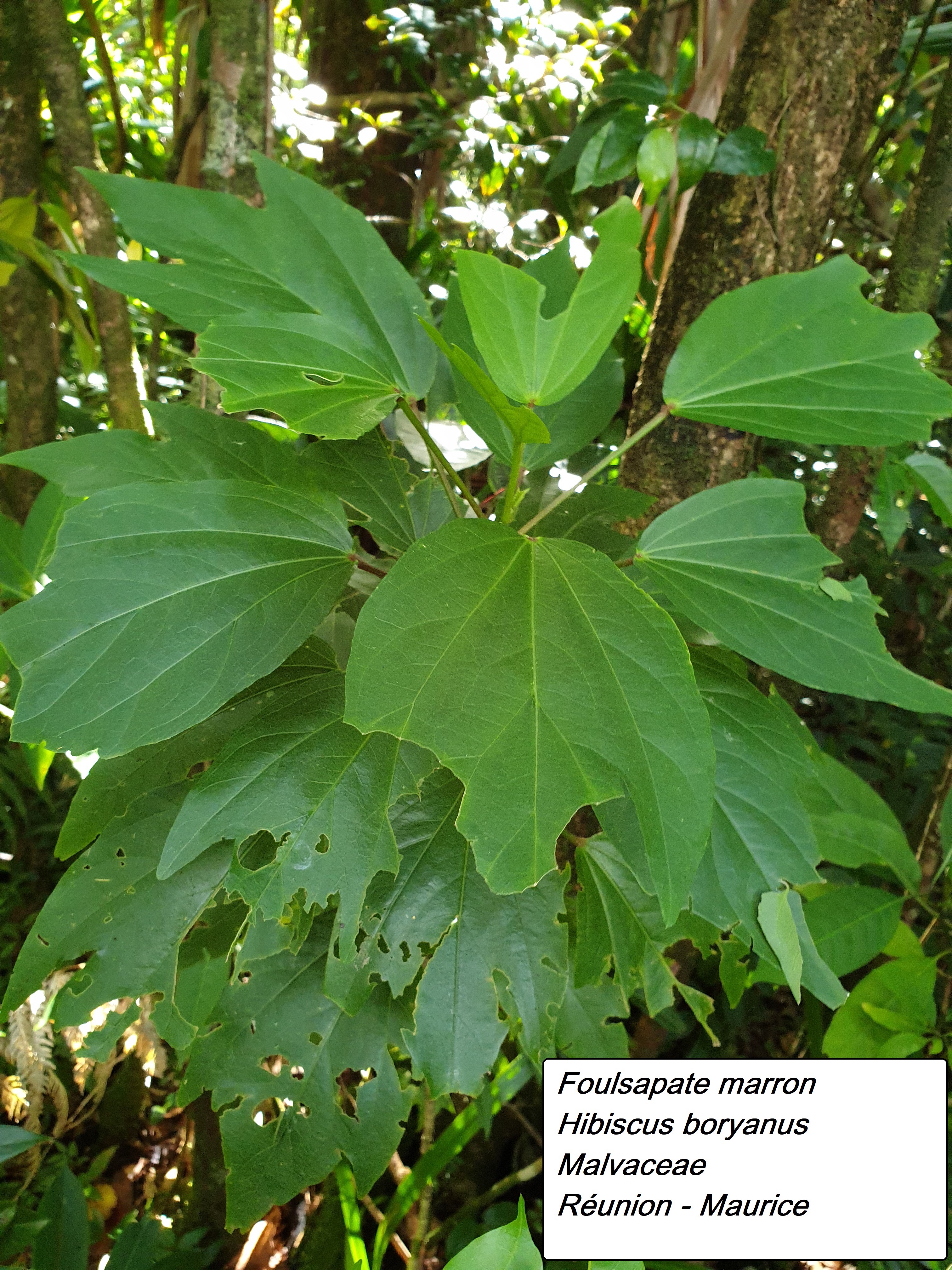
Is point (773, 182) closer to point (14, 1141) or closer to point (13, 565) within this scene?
point (13, 565)

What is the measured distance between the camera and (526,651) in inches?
15.8

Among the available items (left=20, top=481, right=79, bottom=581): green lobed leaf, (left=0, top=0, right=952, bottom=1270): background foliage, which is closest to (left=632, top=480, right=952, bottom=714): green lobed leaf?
(left=0, top=0, right=952, bottom=1270): background foliage

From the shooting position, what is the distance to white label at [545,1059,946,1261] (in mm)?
530

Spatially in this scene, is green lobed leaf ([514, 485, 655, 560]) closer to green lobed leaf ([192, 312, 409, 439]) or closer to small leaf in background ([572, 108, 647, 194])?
green lobed leaf ([192, 312, 409, 439])

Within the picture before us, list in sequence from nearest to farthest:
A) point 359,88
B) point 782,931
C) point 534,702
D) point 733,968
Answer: point 534,702, point 782,931, point 733,968, point 359,88

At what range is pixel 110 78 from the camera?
0.89 meters

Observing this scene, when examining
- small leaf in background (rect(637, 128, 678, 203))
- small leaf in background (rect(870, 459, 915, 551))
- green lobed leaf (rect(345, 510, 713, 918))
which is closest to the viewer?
green lobed leaf (rect(345, 510, 713, 918))

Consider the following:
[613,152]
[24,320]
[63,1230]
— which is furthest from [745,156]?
[63,1230]

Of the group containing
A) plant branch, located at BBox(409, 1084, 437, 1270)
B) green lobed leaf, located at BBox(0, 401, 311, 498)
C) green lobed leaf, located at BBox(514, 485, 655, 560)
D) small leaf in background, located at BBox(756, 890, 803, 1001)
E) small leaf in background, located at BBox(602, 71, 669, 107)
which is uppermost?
small leaf in background, located at BBox(602, 71, 669, 107)

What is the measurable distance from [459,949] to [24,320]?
0.97 m

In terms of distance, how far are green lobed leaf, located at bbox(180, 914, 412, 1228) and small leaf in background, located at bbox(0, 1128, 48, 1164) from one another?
0.72 feet

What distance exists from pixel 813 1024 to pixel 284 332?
0.90 meters

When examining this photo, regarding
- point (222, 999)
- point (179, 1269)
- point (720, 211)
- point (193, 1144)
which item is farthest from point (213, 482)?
point (193, 1144)

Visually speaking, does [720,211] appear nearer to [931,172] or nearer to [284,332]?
[931,172]
